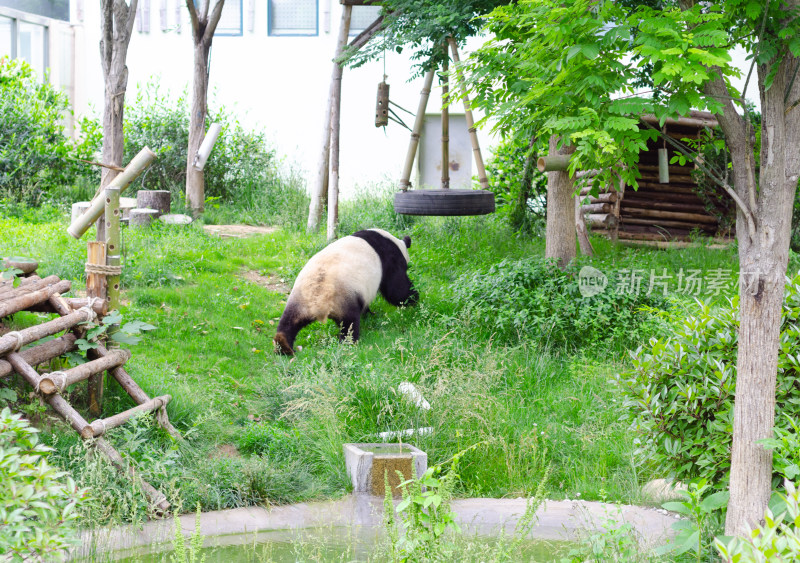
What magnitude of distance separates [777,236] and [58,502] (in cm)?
315

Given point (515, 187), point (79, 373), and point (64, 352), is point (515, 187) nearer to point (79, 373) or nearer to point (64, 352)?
point (64, 352)

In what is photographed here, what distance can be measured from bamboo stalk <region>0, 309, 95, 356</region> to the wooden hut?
8671 millimetres

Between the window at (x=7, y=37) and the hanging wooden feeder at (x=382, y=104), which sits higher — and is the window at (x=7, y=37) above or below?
above

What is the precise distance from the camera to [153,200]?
12.0 metres

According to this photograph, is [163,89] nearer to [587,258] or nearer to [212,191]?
[212,191]

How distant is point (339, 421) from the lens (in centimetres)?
541

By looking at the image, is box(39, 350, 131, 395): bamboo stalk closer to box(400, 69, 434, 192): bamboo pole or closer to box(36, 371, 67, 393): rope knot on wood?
box(36, 371, 67, 393): rope knot on wood

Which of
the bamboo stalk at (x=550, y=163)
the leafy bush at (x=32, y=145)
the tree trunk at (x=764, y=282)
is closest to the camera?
the tree trunk at (x=764, y=282)

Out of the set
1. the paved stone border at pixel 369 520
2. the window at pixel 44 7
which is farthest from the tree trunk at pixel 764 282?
the window at pixel 44 7

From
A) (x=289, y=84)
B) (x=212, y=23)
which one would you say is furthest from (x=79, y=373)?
(x=289, y=84)

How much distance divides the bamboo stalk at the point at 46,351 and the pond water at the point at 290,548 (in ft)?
5.27

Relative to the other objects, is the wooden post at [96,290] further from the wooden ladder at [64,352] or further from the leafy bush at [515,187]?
the leafy bush at [515,187]

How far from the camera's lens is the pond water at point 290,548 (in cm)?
397

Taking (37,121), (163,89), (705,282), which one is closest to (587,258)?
(705,282)
